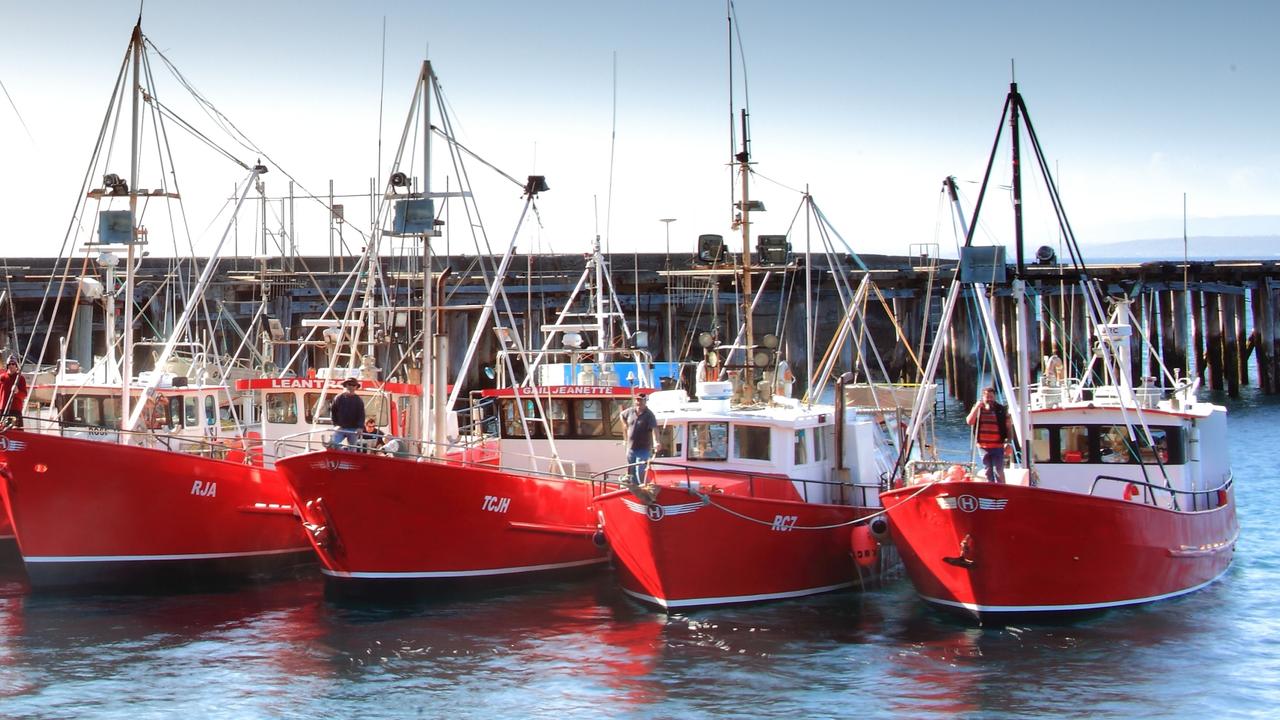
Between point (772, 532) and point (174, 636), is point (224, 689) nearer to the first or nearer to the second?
point (174, 636)

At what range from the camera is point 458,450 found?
21531 mm

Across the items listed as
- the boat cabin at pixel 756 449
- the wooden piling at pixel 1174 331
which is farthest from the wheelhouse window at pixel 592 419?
the wooden piling at pixel 1174 331

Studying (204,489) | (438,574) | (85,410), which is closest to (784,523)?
(438,574)

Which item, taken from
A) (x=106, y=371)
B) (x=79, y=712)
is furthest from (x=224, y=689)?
(x=106, y=371)

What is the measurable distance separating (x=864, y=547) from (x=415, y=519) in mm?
6128

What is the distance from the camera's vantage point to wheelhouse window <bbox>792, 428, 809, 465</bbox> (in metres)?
19.7

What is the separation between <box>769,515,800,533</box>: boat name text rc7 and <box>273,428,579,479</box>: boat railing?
3708mm

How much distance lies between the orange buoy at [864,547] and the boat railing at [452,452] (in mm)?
4493

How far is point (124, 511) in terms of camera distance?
2027cm

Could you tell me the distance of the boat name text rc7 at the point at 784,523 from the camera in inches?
720

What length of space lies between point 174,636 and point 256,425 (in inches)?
273

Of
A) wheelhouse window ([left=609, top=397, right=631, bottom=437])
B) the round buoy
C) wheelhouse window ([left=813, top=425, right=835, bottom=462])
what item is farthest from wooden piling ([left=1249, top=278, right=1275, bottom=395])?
the round buoy

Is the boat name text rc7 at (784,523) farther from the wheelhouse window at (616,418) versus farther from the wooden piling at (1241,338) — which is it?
the wooden piling at (1241,338)

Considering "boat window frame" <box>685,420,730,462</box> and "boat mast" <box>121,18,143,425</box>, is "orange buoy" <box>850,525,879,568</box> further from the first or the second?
"boat mast" <box>121,18,143,425</box>
